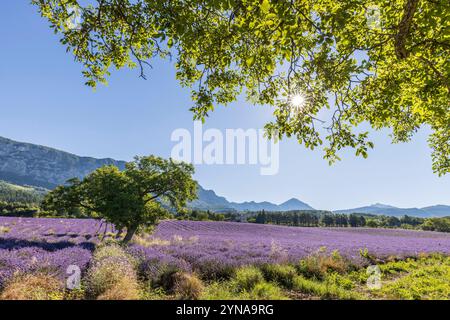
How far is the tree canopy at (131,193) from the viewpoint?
16.2m

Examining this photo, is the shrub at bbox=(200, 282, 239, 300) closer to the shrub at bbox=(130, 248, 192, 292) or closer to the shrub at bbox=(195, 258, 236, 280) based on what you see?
the shrub at bbox=(130, 248, 192, 292)

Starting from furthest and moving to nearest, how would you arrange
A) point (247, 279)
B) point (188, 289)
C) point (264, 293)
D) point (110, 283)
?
point (247, 279) < point (264, 293) < point (188, 289) < point (110, 283)

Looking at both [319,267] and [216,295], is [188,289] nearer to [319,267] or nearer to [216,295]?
[216,295]

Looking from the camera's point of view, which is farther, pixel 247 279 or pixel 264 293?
pixel 247 279

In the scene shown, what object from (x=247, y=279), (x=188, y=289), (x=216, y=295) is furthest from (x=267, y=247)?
(x=188, y=289)

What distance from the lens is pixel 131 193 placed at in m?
16.8

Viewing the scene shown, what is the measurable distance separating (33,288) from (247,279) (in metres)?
5.12

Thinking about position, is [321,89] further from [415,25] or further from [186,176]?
[186,176]

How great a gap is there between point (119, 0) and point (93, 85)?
221 centimetres

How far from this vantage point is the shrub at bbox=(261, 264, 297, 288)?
7.96 meters

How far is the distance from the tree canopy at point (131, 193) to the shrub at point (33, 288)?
1043 centimetres

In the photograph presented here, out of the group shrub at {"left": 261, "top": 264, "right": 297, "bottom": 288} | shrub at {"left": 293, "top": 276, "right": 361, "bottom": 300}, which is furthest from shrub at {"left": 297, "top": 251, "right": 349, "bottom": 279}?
shrub at {"left": 293, "top": 276, "right": 361, "bottom": 300}
